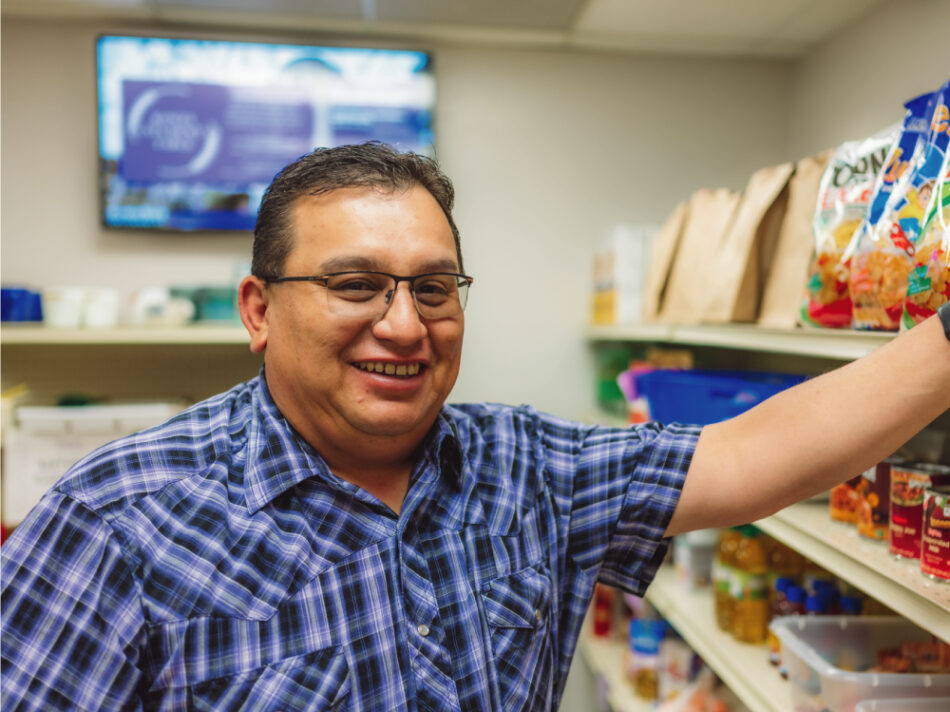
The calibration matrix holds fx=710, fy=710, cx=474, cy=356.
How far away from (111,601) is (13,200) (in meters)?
2.39

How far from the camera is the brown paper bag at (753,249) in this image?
1872 millimetres

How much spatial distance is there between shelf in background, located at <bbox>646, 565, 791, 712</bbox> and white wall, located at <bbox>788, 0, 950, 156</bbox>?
1645mm

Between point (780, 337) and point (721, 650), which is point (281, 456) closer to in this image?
point (780, 337)

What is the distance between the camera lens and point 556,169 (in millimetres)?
3047

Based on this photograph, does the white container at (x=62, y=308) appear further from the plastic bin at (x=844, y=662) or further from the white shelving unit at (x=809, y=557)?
the plastic bin at (x=844, y=662)

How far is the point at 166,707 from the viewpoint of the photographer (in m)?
0.94

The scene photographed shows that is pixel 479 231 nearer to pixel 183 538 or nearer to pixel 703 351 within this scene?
pixel 703 351

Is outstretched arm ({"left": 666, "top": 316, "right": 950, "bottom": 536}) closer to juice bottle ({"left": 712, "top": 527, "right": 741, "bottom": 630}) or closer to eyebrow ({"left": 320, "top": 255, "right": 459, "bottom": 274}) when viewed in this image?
eyebrow ({"left": 320, "top": 255, "right": 459, "bottom": 274})

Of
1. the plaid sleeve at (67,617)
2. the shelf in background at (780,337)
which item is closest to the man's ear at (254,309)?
the plaid sleeve at (67,617)

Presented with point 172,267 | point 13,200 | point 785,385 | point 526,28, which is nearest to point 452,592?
point 785,385

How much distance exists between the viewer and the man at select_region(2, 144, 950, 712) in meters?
0.95

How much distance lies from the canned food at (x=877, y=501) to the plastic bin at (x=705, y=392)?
404 mm

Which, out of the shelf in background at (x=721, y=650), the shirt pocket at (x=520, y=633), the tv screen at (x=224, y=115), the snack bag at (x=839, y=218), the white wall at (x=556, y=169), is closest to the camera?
the shirt pocket at (x=520, y=633)

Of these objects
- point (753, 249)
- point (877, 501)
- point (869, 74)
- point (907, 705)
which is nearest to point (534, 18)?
point (869, 74)
